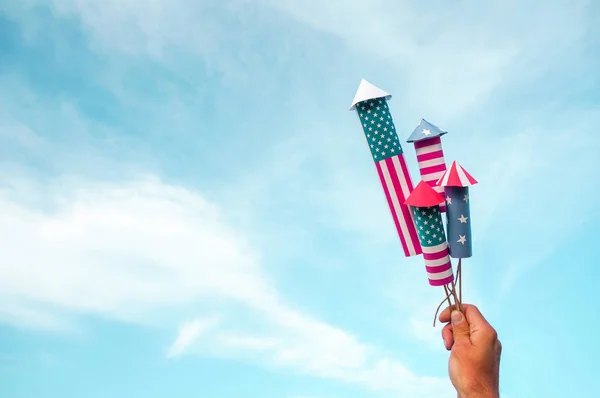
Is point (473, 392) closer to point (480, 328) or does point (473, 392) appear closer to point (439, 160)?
point (480, 328)

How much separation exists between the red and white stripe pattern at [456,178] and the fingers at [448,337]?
1.38 m

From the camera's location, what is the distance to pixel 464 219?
18.6 ft

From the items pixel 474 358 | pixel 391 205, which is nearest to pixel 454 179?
pixel 391 205

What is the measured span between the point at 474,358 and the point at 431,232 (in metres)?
1.26

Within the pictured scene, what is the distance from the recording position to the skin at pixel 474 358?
192 inches

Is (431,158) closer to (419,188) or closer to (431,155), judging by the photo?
(431,155)

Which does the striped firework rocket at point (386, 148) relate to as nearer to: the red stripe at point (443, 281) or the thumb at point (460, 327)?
the red stripe at point (443, 281)

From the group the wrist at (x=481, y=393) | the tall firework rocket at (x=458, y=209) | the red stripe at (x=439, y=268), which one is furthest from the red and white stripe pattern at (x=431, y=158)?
the wrist at (x=481, y=393)

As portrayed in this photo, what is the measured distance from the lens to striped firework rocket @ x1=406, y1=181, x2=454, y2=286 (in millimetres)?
5594

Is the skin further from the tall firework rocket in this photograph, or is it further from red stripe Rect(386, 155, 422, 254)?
red stripe Rect(386, 155, 422, 254)

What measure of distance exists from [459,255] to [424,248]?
340 mm

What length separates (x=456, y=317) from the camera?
5578 mm

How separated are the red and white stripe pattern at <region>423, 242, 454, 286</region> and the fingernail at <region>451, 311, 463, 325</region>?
0.33 metres

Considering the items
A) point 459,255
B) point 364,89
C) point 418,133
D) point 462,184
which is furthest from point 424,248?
point 364,89
